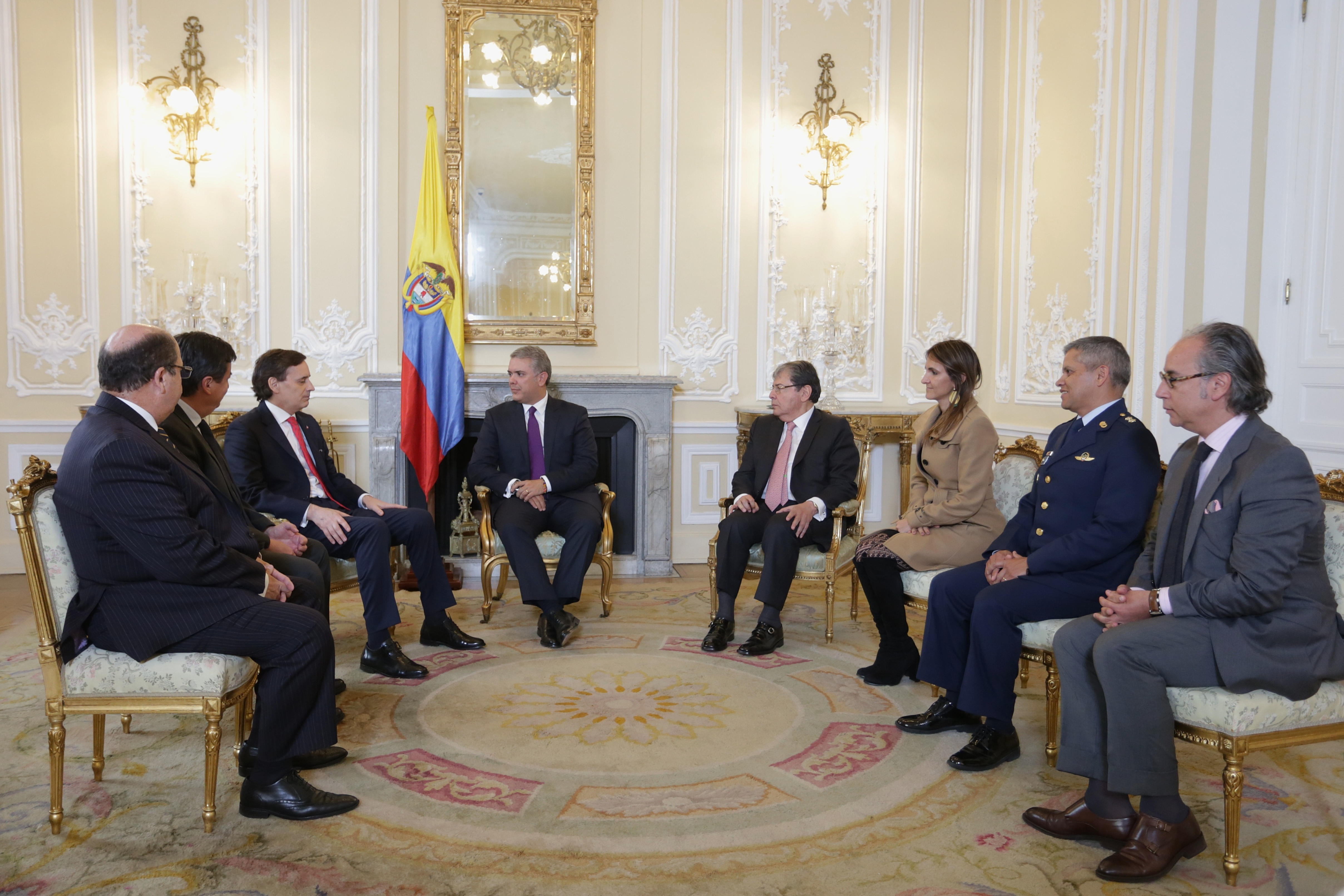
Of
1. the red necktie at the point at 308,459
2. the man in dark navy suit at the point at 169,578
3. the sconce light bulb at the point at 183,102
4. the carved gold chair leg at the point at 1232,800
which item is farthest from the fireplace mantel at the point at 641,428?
the carved gold chair leg at the point at 1232,800

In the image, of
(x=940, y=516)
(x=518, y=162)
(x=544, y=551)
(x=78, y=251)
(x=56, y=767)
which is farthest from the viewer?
(x=518, y=162)

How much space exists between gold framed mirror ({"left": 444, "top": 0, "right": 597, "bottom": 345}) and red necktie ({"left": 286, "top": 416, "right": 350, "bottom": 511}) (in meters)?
1.85

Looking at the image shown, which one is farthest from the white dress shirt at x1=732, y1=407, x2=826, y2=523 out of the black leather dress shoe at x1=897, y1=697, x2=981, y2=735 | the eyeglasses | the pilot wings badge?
the pilot wings badge

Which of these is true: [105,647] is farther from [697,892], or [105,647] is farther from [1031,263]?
[1031,263]

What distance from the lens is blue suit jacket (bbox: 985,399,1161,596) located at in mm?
2990

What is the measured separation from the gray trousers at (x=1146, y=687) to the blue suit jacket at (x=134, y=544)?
2.34 m

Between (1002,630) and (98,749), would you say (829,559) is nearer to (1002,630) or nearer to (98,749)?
(1002,630)

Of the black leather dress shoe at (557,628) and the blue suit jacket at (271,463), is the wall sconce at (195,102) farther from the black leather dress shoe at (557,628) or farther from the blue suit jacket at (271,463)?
the black leather dress shoe at (557,628)

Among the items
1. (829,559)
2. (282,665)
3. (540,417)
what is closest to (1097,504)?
(829,559)

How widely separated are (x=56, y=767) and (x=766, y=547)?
9.24 feet

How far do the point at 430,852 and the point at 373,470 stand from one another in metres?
3.58

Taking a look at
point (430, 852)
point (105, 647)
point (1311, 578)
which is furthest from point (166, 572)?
point (1311, 578)

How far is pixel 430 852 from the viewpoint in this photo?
2445mm

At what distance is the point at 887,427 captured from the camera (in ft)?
19.7
